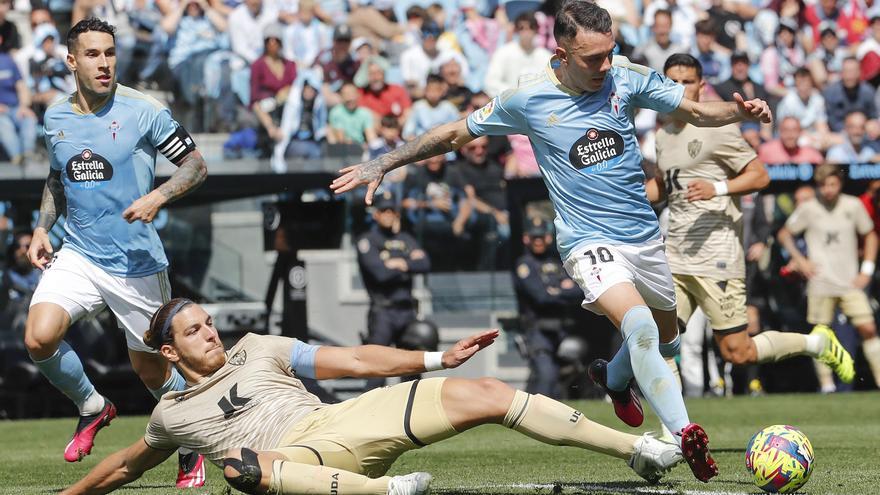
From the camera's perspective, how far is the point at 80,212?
902cm

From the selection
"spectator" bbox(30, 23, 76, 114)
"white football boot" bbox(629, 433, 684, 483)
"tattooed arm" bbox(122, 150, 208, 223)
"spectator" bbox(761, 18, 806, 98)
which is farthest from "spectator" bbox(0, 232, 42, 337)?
"white football boot" bbox(629, 433, 684, 483)

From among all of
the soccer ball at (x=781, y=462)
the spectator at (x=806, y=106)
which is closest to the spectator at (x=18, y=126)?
the spectator at (x=806, y=106)

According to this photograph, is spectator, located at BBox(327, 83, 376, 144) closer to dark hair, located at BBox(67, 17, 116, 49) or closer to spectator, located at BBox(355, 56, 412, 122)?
spectator, located at BBox(355, 56, 412, 122)

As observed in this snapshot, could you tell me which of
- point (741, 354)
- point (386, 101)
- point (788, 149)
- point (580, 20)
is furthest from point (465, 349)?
point (386, 101)

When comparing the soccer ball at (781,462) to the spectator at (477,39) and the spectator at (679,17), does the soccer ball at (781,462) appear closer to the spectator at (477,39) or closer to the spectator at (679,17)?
the spectator at (477,39)

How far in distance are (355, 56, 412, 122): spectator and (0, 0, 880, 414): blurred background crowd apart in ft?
0.08

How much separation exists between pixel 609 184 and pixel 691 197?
→ 2.12 meters

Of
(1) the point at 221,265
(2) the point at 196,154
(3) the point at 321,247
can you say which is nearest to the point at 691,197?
(2) the point at 196,154

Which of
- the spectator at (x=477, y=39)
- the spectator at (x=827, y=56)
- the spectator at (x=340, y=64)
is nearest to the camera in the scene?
the spectator at (x=340, y=64)

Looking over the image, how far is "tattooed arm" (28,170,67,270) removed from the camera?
9062 mm

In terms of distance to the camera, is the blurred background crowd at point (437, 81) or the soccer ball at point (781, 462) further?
the blurred background crowd at point (437, 81)

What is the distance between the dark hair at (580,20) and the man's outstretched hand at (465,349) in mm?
2145

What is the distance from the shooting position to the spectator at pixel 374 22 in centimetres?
2072

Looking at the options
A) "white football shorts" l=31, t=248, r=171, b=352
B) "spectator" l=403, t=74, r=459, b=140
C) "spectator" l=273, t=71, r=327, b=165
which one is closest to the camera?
"white football shorts" l=31, t=248, r=171, b=352
